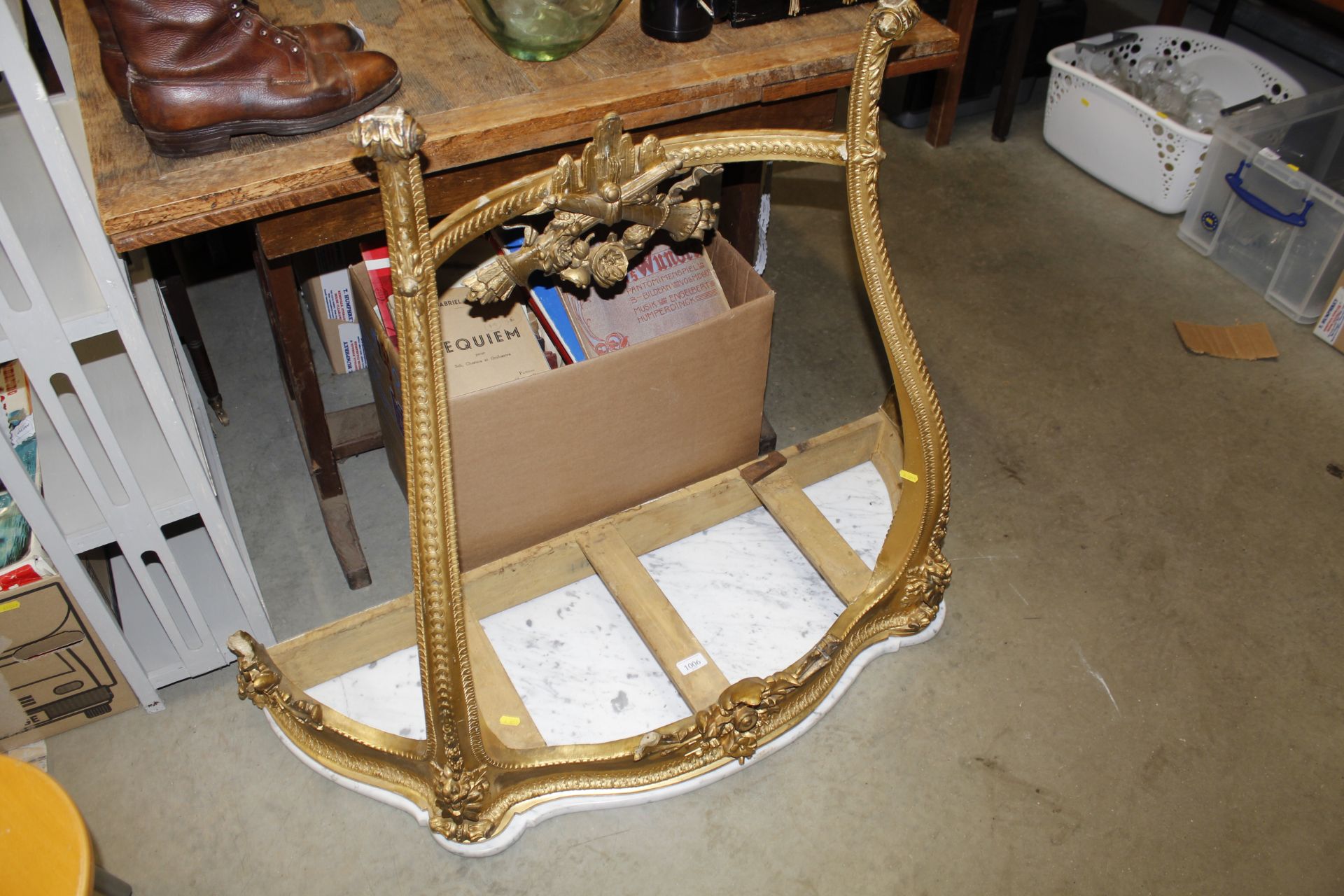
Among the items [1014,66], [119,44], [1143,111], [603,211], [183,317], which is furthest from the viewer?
[1014,66]

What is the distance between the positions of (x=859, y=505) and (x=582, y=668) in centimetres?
57

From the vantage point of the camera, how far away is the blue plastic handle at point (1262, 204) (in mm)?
2076

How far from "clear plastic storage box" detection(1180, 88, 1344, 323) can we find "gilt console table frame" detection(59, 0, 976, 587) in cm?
106

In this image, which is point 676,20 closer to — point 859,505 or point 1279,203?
point 859,505

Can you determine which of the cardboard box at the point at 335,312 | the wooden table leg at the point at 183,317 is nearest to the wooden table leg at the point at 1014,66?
the cardboard box at the point at 335,312

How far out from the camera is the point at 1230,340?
2.11 metres

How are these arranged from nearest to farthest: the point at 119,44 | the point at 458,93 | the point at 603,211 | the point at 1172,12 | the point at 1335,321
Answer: the point at 603,211, the point at 119,44, the point at 458,93, the point at 1335,321, the point at 1172,12

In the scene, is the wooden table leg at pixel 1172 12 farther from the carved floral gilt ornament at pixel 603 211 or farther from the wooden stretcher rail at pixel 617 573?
the carved floral gilt ornament at pixel 603 211

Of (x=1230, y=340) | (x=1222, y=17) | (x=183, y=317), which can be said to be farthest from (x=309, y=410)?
(x=1222, y=17)

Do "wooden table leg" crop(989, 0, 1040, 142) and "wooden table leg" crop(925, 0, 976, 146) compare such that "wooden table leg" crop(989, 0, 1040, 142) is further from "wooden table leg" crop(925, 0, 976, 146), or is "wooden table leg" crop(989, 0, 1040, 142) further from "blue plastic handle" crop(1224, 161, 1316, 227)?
"blue plastic handle" crop(1224, 161, 1316, 227)

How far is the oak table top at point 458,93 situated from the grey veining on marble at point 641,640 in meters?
0.70

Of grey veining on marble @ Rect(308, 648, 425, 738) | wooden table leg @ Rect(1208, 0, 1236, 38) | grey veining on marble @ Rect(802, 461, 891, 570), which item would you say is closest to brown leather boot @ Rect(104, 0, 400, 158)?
grey veining on marble @ Rect(308, 648, 425, 738)

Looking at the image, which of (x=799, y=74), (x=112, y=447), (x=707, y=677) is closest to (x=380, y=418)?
(x=112, y=447)

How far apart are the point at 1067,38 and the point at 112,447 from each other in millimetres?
2600
